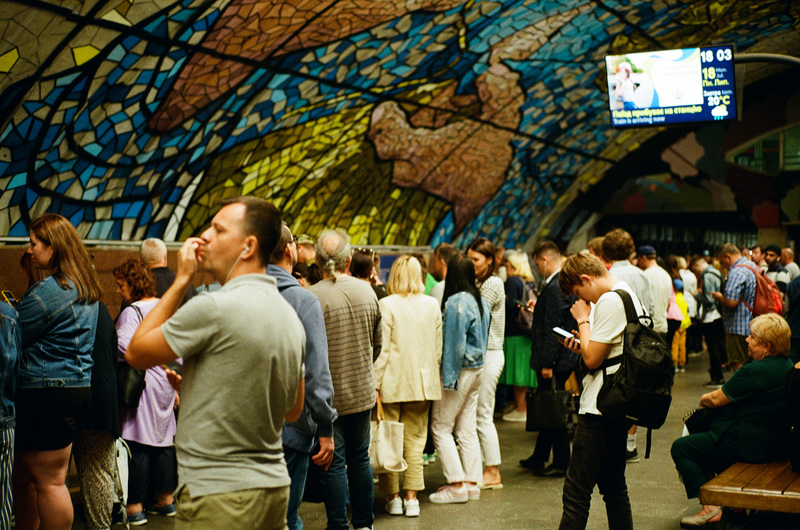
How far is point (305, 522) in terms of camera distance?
18.2 feet

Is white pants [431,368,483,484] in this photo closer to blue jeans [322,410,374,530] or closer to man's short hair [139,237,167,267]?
blue jeans [322,410,374,530]

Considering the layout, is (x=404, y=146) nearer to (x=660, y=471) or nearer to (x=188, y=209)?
(x=188, y=209)

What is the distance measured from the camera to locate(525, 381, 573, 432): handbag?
6.39 m

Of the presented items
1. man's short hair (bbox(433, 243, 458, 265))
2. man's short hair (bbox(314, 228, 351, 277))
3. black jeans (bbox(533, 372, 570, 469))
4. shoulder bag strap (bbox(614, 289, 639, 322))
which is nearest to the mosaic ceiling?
man's short hair (bbox(433, 243, 458, 265))

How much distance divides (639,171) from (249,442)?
2090 cm

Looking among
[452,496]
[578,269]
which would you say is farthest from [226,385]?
[452,496]

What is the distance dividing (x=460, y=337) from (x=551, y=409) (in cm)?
110

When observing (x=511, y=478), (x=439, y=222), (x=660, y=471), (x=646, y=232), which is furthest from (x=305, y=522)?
(x=646, y=232)

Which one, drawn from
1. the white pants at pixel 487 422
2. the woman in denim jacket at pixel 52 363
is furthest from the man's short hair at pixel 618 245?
the woman in denim jacket at pixel 52 363

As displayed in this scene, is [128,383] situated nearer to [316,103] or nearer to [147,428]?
[147,428]

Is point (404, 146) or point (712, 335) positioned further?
point (404, 146)

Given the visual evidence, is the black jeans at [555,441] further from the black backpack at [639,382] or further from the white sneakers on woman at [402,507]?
the black backpack at [639,382]

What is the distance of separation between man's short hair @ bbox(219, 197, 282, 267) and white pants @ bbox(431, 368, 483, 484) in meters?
3.63

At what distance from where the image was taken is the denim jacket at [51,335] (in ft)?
12.9
